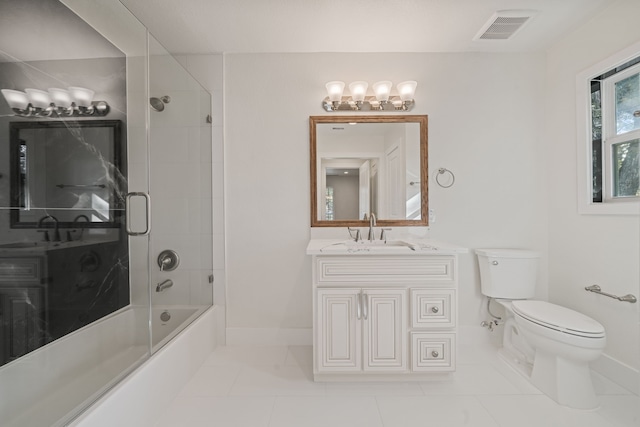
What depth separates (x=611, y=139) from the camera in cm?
195

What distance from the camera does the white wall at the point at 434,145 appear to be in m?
2.38

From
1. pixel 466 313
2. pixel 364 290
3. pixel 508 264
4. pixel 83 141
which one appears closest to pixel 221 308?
pixel 364 290

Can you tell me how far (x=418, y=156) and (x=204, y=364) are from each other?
2.17 meters

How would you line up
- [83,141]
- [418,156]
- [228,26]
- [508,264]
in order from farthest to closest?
[418,156], [508,264], [228,26], [83,141]

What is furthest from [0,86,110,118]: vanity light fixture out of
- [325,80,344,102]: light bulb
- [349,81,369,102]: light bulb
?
[349,81,369,102]: light bulb

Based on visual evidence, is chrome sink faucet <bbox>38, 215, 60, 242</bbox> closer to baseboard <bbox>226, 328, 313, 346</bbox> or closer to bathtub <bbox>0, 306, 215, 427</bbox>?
bathtub <bbox>0, 306, 215, 427</bbox>

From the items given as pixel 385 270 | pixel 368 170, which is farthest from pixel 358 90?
pixel 385 270

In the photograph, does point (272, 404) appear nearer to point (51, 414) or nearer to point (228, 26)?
point (51, 414)

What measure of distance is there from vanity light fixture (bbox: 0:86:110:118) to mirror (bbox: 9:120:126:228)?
0.05 meters

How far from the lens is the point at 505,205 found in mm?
2389

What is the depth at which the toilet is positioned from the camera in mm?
1588

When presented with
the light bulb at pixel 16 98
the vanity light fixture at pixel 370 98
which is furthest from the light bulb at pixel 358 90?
the light bulb at pixel 16 98

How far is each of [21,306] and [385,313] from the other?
177 centimetres

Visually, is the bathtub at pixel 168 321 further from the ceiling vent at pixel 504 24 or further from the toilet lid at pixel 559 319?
the ceiling vent at pixel 504 24
